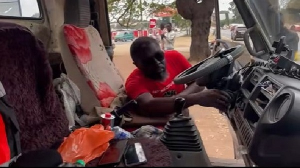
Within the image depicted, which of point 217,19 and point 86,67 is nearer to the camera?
point 86,67

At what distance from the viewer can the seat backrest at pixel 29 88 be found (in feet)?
5.40

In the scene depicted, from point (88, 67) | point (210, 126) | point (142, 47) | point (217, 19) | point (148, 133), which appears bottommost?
point (210, 126)

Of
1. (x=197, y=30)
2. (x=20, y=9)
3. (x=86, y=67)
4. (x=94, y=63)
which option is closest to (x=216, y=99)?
(x=86, y=67)

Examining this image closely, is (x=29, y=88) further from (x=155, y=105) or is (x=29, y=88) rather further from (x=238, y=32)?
(x=238, y=32)

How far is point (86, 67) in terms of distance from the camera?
2562mm

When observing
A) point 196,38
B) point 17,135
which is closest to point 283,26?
point 17,135

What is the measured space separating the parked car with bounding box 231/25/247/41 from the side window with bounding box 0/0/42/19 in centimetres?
140

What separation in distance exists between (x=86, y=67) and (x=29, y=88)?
83 centimetres

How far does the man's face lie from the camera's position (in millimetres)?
2492

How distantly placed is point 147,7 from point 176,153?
9562 millimetres

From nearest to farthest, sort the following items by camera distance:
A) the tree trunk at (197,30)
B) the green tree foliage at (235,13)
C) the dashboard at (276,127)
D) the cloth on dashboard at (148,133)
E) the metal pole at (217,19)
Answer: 1. the dashboard at (276,127)
2. the cloth on dashboard at (148,133)
3. the green tree foliage at (235,13)
4. the metal pole at (217,19)
5. the tree trunk at (197,30)

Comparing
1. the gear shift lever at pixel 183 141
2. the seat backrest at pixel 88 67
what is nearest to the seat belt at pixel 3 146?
the gear shift lever at pixel 183 141

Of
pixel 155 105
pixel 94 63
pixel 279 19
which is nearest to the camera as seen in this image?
pixel 279 19

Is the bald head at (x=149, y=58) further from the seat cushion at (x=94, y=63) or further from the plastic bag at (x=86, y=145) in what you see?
the plastic bag at (x=86, y=145)
